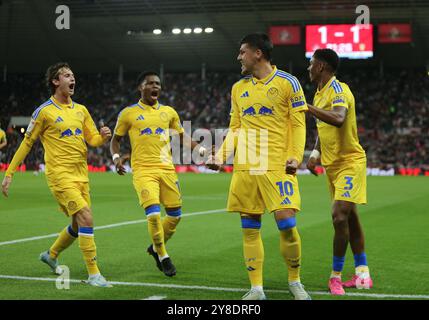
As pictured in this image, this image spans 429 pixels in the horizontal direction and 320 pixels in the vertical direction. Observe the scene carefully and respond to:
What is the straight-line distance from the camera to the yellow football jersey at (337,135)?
23.4ft

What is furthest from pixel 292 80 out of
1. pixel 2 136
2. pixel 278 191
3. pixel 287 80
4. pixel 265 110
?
pixel 2 136

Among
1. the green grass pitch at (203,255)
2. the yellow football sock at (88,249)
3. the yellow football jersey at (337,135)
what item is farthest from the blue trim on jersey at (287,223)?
the yellow football sock at (88,249)

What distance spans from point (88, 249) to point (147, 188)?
126cm

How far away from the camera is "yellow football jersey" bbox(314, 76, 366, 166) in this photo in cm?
714

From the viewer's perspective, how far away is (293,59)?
49562 mm

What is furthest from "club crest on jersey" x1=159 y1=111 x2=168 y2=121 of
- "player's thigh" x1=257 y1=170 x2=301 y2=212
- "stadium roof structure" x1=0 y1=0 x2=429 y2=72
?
"stadium roof structure" x1=0 y1=0 x2=429 y2=72

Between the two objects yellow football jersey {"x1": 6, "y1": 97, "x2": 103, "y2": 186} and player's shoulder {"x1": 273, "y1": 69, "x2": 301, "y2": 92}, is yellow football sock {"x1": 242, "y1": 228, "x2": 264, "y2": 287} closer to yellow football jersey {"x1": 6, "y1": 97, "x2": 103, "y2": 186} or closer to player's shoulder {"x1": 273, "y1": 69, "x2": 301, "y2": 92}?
player's shoulder {"x1": 273, "y1": 69, "x2": 301, "y2": 92}

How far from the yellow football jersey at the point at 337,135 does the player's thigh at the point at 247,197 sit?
50.2 inches

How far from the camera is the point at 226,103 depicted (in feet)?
173

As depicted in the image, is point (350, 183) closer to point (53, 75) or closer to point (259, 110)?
point (259, 110)

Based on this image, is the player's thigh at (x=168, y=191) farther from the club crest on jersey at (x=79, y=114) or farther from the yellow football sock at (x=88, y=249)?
the yellow football sock at (x=88, y=249)

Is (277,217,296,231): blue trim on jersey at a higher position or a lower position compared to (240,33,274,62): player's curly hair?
lower

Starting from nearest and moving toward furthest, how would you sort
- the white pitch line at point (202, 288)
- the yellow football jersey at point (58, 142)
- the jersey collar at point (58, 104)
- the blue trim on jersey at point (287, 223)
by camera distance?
the blue trim on jersey at point (287, 223) < the white pitch line at point (202, 288) < the yellow football jersey at point (58, 142) < the jersey collar at point (58, 104)

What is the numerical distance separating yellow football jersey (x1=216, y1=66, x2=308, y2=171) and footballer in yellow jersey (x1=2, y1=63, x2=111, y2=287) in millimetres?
2049
